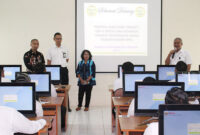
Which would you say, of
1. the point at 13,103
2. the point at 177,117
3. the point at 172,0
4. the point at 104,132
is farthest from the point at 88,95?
the point at 177,117

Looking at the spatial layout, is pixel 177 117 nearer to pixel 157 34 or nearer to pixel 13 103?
pixel 13 103

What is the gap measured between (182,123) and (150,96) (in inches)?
60.4

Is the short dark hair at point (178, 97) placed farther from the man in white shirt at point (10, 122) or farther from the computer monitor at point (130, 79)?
the computer monitor at point (130, 79)

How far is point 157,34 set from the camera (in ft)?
27.1

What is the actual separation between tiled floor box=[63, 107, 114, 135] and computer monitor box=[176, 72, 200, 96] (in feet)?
5.52

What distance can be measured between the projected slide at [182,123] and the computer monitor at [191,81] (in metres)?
2.97

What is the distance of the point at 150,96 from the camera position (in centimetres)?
351

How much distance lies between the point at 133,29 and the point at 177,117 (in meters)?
6.49

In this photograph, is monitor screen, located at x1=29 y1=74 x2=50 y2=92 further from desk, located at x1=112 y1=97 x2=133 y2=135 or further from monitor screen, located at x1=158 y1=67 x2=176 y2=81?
monitor screen, located at x1=158 y1=67 x2=176 y2=81

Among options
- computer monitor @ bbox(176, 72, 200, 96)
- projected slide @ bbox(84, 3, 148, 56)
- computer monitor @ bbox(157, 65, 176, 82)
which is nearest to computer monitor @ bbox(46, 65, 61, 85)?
projected slide @ bbox(84, 3, 148, 56)

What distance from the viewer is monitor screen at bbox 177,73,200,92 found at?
4.87m

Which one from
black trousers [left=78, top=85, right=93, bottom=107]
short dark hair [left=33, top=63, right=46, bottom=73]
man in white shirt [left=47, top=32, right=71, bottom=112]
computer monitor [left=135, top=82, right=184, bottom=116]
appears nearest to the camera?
computer monitor [left=135, top=82, right=184, bottom=116]

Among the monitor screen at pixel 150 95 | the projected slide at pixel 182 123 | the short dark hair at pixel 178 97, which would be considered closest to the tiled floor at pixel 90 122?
the monitor screen at pixel 150 95

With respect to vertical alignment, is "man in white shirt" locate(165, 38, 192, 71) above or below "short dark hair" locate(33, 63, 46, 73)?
above
